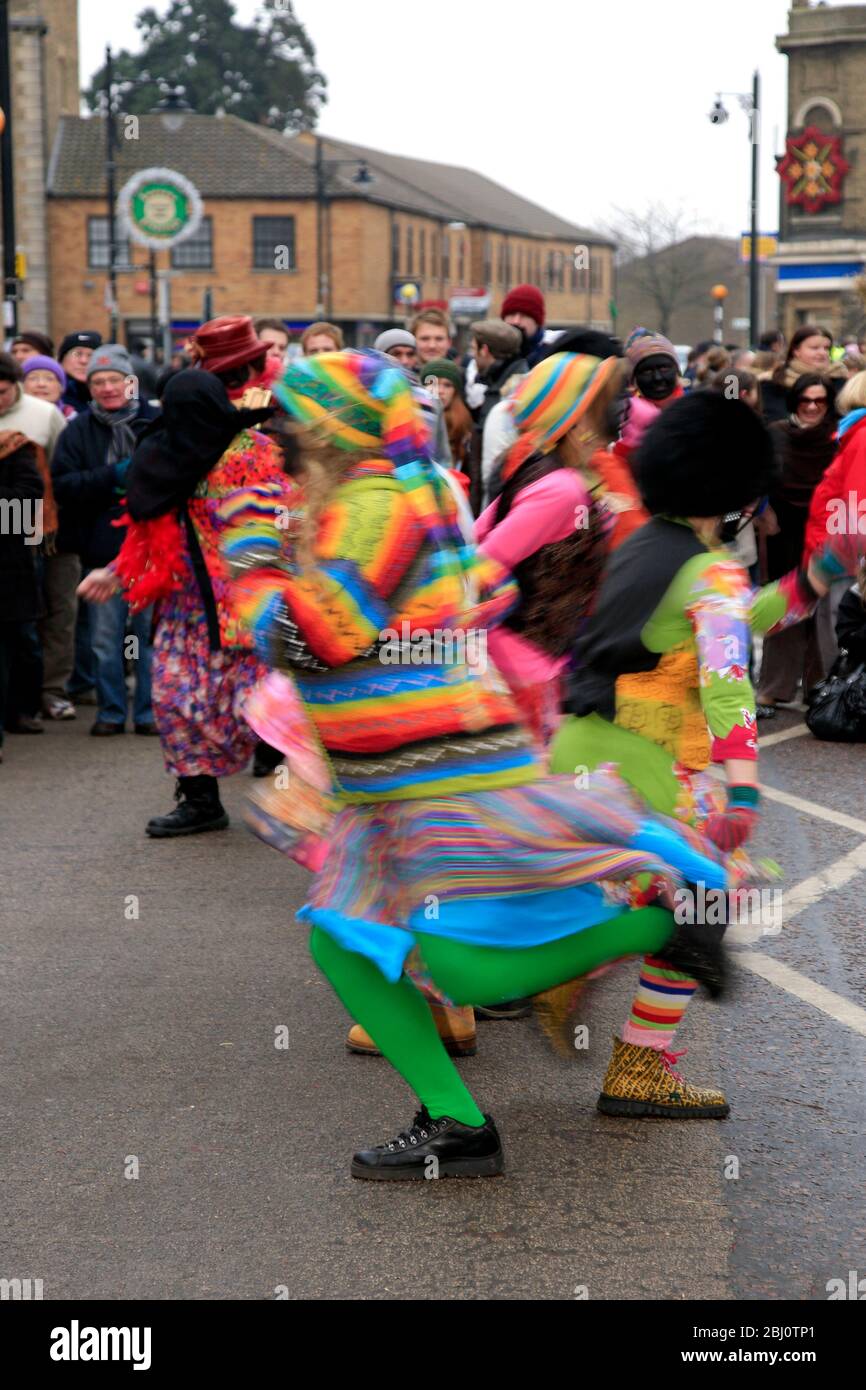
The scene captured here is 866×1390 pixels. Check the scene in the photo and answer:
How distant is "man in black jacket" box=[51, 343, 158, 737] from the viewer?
32.7 feet

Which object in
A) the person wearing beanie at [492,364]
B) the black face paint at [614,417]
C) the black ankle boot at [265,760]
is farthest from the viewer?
the person wearing beanie at [492,364]

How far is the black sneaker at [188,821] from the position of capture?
304 inches

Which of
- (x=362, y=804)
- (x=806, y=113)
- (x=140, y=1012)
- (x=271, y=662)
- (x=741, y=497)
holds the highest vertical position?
(x=806, y=113)

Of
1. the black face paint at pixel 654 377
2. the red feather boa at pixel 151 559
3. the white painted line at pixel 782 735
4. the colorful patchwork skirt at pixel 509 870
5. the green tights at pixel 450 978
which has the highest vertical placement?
the black face paint at pixel 654 377

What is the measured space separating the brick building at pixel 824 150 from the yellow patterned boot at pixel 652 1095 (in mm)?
55749

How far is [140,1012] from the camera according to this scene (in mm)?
5359

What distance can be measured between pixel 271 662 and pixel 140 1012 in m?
1.77

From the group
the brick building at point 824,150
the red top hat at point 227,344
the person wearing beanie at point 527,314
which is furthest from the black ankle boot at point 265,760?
the brick building at point 824,150

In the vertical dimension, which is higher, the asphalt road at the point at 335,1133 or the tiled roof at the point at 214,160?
the tiled roof at the point at 214,160

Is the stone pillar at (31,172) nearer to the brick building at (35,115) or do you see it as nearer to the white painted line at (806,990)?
the brick building at (35,115)

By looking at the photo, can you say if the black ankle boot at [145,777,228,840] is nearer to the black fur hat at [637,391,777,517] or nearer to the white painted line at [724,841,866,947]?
the white painted line at [724,841,866,947]

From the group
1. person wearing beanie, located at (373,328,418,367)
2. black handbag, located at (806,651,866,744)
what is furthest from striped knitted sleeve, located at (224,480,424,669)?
person wearing beanie, located at (373,328,418,367)
